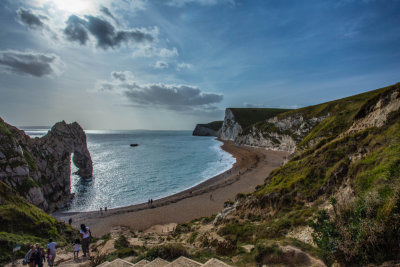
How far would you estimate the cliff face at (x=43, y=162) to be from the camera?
21.9 metres

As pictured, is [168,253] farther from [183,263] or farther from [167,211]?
[167,211]

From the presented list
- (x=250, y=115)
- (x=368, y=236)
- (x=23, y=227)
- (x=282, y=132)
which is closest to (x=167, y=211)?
(x=23, y=227)

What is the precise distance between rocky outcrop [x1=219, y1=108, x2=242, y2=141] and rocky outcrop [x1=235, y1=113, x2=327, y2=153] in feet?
104

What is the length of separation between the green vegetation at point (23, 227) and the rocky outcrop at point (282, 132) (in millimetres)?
59436

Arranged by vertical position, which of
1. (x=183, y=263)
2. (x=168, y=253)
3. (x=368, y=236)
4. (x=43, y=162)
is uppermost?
(x=368, y=236)

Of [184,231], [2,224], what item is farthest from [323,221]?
[2,224]

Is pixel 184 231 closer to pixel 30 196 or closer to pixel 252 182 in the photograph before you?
pixel 30 196

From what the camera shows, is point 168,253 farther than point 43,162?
No

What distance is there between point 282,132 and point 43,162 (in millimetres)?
79410

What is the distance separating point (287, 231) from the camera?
31.5 ft

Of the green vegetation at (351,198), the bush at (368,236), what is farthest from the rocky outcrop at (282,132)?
the bush at (368,236)

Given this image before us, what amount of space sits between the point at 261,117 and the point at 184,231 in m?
141

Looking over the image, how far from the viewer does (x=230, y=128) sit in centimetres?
14912

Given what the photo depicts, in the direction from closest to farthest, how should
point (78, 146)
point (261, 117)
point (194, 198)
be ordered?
point (194, 198)
point (78, 146)
point (261, 117)
